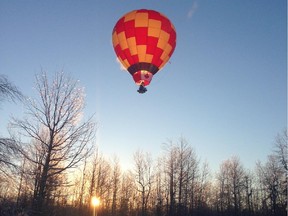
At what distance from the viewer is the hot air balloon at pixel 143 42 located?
13.1 meters

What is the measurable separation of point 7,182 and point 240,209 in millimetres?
47889

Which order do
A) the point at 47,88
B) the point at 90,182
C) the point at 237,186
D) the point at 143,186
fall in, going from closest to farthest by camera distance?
the point at 47,88
the point at 90,182
the point at 143,186
the point at 237,186

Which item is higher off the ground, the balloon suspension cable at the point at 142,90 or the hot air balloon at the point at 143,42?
the hot air balloon at the point at 143,42

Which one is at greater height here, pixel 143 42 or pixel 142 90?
pixel 143 42

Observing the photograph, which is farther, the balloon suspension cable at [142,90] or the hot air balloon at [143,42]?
the hot air balloon at [143,42]

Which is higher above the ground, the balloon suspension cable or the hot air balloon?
the hot air balloon

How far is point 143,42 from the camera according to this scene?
13.1 meters

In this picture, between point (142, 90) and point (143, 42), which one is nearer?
point (142, 90)

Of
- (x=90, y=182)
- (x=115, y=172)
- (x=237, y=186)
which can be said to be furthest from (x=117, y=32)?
(x=237, y=186)

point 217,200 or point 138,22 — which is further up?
point 138,22

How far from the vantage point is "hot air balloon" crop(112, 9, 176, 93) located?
13.1m

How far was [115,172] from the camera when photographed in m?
41.5

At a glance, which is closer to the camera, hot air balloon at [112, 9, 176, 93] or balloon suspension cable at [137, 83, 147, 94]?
balloon suspension cable at [137, 83, 147, 94]

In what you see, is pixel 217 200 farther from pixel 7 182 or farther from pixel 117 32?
pixel 7 182
